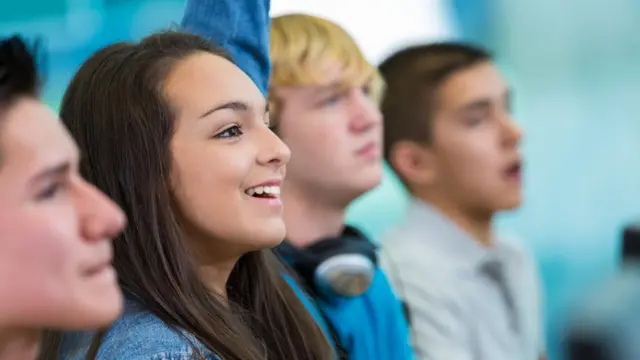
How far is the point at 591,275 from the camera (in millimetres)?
2152

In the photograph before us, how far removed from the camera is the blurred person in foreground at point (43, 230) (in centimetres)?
60

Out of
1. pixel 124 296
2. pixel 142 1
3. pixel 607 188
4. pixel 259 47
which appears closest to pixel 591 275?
pixel 607 188

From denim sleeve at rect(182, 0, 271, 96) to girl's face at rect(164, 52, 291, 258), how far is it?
5.6 inches

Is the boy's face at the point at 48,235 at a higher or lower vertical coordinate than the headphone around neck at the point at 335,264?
higher

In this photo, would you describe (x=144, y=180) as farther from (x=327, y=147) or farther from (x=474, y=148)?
(x=474, y=148)

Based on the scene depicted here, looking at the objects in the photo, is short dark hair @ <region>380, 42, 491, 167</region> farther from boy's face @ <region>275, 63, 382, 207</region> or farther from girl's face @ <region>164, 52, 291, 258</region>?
girl's face @ <region>164, 52, 291, 258</region>

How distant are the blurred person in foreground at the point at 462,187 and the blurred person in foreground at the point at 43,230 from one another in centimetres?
80

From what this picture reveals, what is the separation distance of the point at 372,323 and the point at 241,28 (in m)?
0.39

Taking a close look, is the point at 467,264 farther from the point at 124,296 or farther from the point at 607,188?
the point at 607,188

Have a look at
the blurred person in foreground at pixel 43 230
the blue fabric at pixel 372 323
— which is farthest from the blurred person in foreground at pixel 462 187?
the blurred person in foreground at pixel 43 230

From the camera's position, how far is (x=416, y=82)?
1.51 metres

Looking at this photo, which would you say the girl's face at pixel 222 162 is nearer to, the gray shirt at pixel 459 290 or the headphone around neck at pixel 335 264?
the headphone around neck at pixel 335 264

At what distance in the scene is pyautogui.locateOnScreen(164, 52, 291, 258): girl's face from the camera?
0.86 m

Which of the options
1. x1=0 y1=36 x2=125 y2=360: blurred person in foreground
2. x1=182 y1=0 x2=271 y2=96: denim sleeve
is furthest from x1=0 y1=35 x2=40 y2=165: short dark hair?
x1=182 y1=0 x2=271 y2=96: denim sleeve
